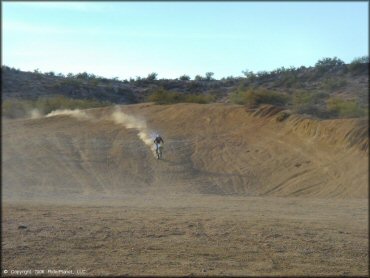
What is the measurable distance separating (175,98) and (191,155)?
15.0m

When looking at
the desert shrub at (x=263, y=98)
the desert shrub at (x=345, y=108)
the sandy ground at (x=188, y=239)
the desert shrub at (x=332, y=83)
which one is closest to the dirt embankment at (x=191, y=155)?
the desert shrub at (x=345, y=108)

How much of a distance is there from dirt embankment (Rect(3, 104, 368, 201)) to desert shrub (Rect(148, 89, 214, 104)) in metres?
1.49

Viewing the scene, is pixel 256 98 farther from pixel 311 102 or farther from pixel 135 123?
pixel 311 102

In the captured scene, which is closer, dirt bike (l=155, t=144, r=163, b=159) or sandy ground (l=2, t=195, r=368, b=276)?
sandy ground (l=2, t=195, r=368, b=276)

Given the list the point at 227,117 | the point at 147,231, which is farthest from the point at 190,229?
the point at 227,117

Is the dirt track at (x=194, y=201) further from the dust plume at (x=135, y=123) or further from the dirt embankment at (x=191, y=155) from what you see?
the dust plume at (x=135, y=123)

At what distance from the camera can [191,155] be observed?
29797 millimetres

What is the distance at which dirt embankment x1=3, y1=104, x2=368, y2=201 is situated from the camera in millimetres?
11914

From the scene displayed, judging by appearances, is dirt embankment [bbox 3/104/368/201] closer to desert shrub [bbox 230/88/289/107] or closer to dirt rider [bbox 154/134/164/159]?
dirt rider [bbox 154/134/164/159]

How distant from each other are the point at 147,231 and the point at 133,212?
3.06 m

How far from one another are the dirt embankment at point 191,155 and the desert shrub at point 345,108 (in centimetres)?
19

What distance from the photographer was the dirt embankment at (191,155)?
11914 millimetres

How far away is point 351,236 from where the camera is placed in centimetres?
1249

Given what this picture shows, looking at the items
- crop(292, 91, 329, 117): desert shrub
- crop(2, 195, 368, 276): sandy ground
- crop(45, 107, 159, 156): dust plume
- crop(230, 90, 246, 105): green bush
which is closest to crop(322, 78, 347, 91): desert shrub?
crop(292, 91, 329, 117): desert shrub
